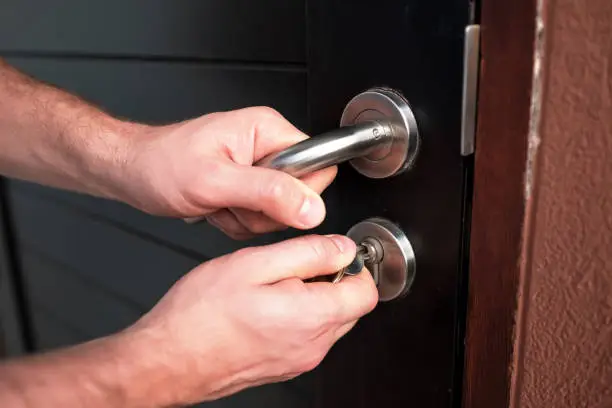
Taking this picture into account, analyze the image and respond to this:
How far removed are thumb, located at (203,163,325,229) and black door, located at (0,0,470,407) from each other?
0.20 feet

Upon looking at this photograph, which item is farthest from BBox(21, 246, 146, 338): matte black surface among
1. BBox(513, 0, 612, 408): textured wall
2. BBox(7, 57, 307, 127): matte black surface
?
BBox(513, 0, 612, 408): textured wall

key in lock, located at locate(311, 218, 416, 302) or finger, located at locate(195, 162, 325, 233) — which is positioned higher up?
finger, located at locate(195, 162, 325, 233)

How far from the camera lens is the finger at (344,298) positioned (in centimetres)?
41

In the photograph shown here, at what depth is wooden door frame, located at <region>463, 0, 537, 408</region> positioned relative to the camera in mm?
328

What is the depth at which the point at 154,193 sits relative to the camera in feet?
1.68

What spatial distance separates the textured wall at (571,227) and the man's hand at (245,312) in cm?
12

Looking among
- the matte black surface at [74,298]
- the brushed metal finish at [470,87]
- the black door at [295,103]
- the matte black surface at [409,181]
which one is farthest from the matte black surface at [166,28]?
the matte black surface at [74,298]

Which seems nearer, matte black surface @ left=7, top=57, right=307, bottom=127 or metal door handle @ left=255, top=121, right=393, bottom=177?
metal door handle @ left=255, top=121, right=393, bottom=177

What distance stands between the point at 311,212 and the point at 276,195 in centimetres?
3

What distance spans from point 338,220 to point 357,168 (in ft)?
0.20

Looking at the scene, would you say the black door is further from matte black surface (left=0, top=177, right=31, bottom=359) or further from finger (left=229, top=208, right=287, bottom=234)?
matte black surface (left=0, top=177, right=31, bottom=359)

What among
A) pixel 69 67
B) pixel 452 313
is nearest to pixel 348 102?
pixel 452 313

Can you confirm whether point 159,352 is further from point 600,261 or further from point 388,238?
point 600,261

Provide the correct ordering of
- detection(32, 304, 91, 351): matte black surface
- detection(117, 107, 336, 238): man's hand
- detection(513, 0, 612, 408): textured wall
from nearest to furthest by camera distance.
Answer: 1. detection(513, 0, 612, 408): textured wall
2. detection(117, 107, 336, 238): man's hand
3. detection(32, 304, 91, 351): matte black surface
